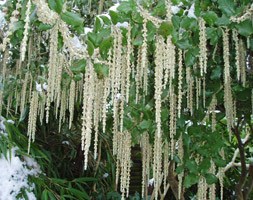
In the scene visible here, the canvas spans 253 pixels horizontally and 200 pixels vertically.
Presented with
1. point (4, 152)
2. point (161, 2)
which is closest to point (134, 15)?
point (161, 2)

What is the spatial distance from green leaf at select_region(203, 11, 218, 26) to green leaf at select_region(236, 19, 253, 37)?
0.12m

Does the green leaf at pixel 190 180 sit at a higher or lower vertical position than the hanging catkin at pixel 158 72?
lower

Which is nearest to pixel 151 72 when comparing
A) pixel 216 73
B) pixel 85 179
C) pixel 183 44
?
pixel 216 73

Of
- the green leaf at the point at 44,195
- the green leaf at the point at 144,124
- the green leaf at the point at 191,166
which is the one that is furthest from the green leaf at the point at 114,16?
the green leaf at the point at 44,195

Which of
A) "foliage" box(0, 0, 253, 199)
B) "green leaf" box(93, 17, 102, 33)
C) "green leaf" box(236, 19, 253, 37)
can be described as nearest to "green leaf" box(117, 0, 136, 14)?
"foliage" box(0, 0, 253, 199)

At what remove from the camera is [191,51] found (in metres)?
1.84

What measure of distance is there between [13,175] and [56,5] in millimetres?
1784

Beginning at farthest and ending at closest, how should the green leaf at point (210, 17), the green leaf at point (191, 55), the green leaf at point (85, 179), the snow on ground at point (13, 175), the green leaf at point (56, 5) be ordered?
the green leaf at point (85, 179)
the snow on ground at point (13, 175)
the green leaf at point (191, 55)
the green leaf at point (210, 17)
the green leaf at point (56, 5)

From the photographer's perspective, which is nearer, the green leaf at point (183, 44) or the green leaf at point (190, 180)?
the green leaf at point (183, 44)

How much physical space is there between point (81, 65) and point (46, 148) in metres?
2.44

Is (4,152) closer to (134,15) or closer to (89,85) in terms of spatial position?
(89,85)

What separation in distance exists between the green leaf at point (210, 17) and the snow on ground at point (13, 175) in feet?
5.84

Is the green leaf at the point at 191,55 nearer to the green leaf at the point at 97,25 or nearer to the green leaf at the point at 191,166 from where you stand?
the green leaf at the point at 97,25

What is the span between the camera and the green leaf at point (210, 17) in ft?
5.49
